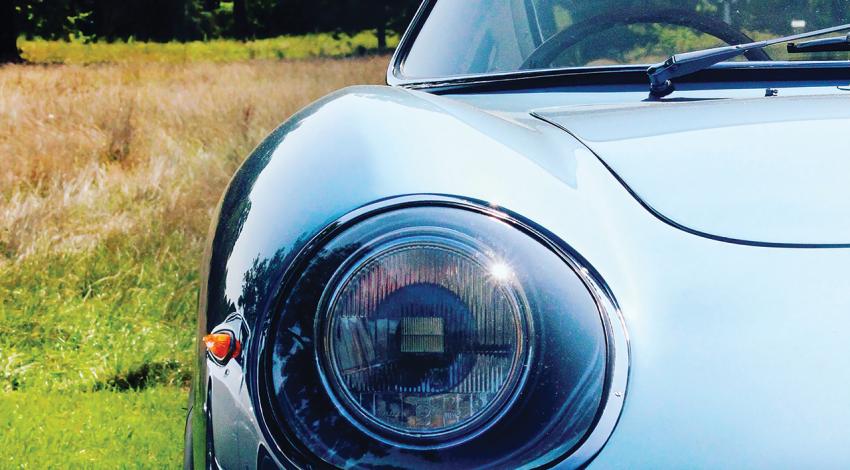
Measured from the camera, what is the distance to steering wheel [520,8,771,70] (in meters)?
2.29

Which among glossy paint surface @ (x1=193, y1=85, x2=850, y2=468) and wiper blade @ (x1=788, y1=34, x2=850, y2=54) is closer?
glossy paint surface @ (x1=193, y1=85, x2=850, y2=468)

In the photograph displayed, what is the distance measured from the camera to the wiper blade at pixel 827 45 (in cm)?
185

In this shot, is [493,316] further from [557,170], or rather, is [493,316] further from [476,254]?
[557,170]

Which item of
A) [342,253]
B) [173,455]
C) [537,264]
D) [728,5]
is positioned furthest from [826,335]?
[173,455]

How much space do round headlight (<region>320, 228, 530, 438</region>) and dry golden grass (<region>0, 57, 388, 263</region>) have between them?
382 centimetres

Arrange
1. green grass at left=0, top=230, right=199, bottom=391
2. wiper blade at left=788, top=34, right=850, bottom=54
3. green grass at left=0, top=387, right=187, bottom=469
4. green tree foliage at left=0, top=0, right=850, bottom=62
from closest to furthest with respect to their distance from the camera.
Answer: wiper blade at left=788, top=34, right=850, bottom=54 < green grass at left=0, top=387, right=187, bottom=469 < green grass at left=0, top=230, right=199, bottom=391 < green tree foliage at left=0, top=0, right=850, bottom=62

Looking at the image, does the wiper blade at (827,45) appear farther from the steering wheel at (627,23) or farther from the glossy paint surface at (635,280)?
the glossy paint surface at (635,280)

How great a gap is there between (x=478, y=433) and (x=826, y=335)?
372mm

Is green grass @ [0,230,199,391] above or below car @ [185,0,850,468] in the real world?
below

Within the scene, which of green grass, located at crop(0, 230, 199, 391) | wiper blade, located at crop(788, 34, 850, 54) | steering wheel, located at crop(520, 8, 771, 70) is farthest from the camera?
green grass, located at crop(0, 230, 199, 391)

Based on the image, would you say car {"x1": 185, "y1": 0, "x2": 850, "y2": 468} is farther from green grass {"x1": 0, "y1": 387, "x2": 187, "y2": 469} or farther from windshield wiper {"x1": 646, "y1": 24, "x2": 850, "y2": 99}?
green grass {"x1": 0, "y1": 387, "x2": 187, "y2": 469}

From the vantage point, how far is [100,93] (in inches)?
355

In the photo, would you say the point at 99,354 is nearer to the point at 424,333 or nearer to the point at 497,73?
the point at 497,73

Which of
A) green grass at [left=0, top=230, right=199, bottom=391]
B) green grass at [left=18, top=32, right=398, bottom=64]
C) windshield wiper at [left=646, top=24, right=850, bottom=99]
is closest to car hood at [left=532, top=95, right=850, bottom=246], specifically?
windshield wiper at [left=646, top=24, right=850, bottom=99]
